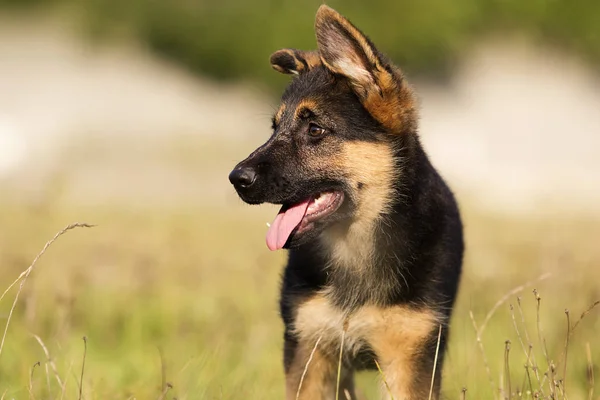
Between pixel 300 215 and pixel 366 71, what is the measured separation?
76cm

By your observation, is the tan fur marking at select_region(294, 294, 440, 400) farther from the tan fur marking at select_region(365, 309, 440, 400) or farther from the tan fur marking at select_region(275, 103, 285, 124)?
the tan fur marking at select_region(275, 103, 285, 124)

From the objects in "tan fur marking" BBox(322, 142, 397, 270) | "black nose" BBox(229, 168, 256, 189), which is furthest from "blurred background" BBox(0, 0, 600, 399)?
"black nose" BBox(229, 168, 256, 189)

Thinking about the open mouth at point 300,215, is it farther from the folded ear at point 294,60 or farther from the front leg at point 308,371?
the folded ear at point 294,60

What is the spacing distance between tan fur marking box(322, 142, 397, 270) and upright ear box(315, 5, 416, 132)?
169mm

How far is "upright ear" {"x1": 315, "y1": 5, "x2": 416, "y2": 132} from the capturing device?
13.8 feet

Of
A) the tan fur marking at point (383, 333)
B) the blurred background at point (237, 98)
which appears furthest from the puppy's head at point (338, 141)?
the blurred background at point (237, 98)

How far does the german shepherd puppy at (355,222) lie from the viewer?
411cm

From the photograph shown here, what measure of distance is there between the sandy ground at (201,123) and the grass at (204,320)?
13.1 m

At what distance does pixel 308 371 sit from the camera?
428cm

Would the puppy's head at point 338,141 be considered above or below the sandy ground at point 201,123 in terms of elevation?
above

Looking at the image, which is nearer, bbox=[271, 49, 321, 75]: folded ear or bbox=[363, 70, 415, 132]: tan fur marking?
bbox=[363, 70, 415, 132]: tan fur marking

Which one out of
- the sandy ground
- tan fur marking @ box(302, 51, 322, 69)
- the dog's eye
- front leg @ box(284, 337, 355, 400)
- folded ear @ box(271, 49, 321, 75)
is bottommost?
the sandy ground

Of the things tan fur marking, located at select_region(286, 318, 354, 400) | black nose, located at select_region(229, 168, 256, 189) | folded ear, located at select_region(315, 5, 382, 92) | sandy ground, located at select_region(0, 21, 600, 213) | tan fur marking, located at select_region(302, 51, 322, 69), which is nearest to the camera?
black nose, located at select_region(229, 168, 256, 189)

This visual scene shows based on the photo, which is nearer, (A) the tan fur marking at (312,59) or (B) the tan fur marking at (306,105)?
(B) the tan fur marking at (306,105)
